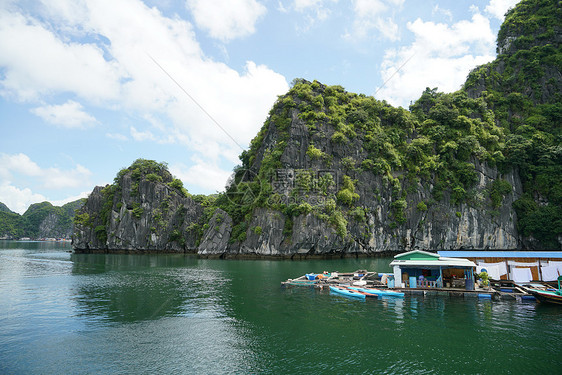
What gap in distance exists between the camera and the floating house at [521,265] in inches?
1038

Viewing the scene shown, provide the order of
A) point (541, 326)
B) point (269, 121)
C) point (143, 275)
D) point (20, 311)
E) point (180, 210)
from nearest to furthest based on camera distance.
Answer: point (541, 326) → point (20, 311) → point (143, 275) → point (269, 121) → point (180, 210)

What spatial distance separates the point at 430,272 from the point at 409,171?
156ft

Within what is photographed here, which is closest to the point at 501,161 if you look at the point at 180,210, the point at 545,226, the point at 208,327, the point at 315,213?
the point at 545,226

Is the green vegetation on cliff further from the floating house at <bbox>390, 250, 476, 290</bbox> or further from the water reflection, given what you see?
the floating house at <bbox>390, 250, 476, 290</bbox>

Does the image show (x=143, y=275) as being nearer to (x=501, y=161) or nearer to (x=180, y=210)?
(x=180, y=210)

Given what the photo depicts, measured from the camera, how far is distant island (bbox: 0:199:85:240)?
181 metres

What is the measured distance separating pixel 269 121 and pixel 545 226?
208ft

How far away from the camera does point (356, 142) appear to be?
226 feet

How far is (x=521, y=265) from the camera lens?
2727 centimetres

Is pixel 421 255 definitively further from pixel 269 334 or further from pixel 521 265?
pixel 269 334

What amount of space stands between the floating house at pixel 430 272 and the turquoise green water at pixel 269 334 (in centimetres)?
202

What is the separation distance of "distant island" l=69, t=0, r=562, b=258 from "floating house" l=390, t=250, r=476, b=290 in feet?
105

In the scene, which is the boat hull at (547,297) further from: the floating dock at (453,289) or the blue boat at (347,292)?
Answer: the blue boat at (347,292)

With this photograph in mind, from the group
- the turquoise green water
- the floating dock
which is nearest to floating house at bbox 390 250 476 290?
the floating dock
